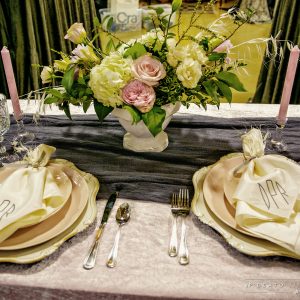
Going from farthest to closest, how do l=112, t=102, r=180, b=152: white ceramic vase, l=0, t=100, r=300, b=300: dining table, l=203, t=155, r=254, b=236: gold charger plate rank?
l=112, t=102, r=180, b=152: white ceramic vase → l=203, t=155, r=254, b=236: gold charger plate → l=0, t=100, r=300, b=300: dining table

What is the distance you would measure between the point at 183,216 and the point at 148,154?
0.27 metres

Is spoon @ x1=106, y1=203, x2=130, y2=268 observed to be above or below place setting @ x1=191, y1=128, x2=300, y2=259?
below

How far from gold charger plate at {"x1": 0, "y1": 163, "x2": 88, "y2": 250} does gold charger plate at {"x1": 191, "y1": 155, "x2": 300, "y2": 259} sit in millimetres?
252

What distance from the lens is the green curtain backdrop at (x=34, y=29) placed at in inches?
86.4

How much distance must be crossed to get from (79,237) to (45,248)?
0.07m

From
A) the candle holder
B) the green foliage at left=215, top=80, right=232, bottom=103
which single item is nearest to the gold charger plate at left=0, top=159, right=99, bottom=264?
the green foliage at left=215, top=80, right=232, bottom=103

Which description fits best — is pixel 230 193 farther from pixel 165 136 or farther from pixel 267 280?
pixel 165 136

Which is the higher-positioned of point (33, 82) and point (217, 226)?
point (217, 226)

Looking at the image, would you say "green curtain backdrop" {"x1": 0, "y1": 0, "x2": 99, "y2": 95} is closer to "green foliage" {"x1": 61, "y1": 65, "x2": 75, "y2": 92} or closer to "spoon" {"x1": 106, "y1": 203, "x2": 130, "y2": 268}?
"green foliage" {"x1": 61, "y1": 65, "x2": 75, "y2": 92}

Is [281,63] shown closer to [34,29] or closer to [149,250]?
[34,29]

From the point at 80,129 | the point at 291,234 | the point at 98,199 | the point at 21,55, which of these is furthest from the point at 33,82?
the point at 291,234

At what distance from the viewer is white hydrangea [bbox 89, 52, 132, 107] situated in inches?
31.4

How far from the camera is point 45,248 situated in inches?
25.8

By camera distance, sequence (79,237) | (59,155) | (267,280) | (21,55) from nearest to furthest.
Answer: (267,280) < (79,237) < (59,155) < (21,55)
